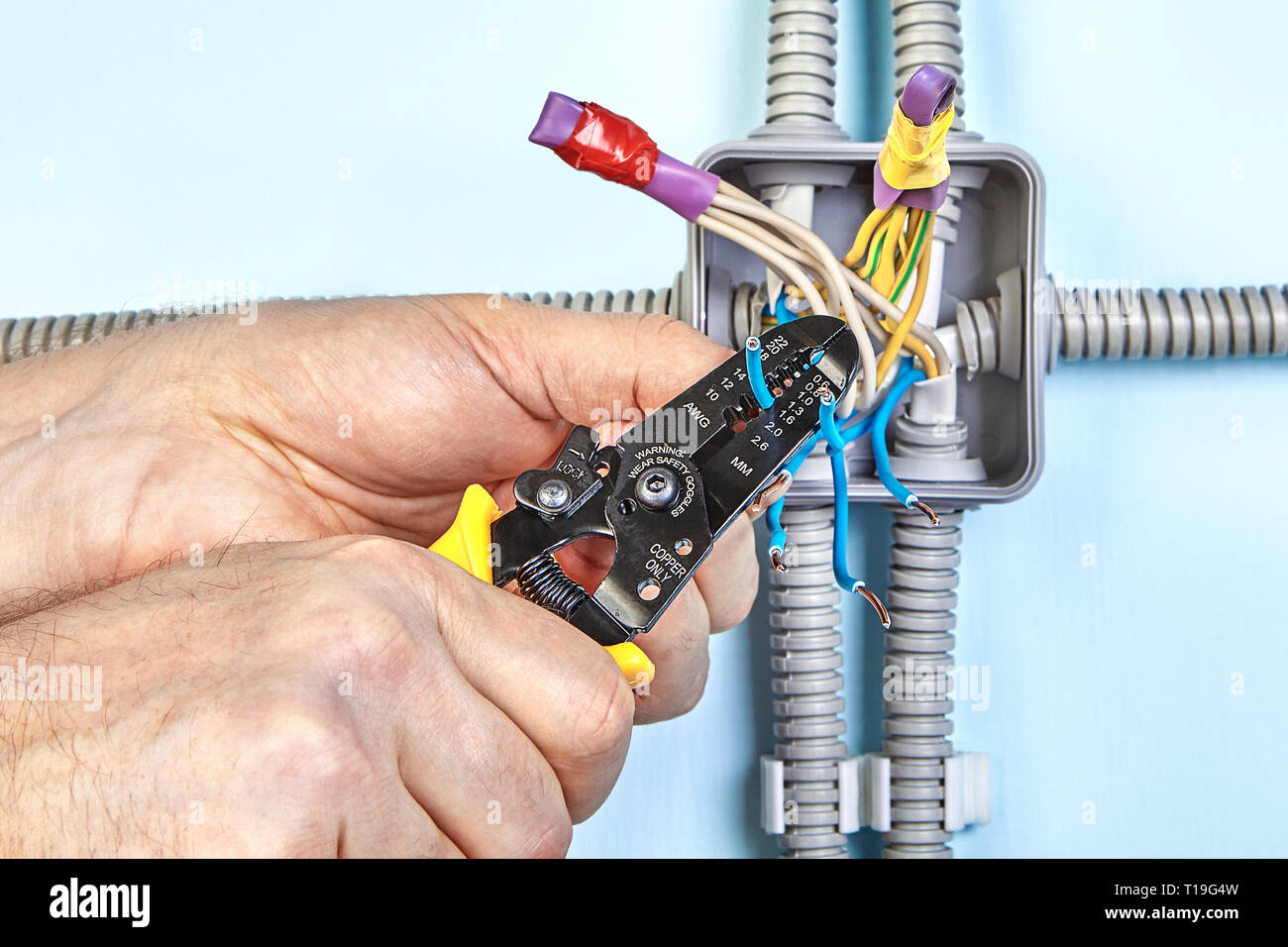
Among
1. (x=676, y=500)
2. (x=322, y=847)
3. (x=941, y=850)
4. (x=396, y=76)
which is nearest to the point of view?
(x=322, y=847)

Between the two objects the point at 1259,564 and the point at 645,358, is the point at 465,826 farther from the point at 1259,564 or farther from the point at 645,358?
the point at 1259,564

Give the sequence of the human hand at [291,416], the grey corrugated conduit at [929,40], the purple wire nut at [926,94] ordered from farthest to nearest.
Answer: the grey corrugated conduit at [929,40] < the human hand at [291,416] < the purple wire nut at [926,94]

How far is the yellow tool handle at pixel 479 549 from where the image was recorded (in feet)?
1.81

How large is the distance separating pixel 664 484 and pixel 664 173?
18 centimetres

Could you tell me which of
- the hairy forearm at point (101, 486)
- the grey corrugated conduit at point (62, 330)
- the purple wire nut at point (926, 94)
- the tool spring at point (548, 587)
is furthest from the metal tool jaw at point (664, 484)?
the grey corrugated conduit at point (62, 330)

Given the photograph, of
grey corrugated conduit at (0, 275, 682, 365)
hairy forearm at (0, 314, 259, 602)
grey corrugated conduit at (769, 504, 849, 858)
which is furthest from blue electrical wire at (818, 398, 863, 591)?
hairy forearm at (0, 314, 259, 602)

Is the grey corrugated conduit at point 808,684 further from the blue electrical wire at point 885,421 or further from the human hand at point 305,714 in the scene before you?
the human hand at point 305,714

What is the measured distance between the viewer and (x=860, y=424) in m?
0.69

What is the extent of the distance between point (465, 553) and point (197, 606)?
15 cm

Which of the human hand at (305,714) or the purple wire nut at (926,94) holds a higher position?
the purple wire nut at (926,94)

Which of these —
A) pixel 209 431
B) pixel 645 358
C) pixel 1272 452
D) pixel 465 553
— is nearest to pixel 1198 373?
pixel 1272 452

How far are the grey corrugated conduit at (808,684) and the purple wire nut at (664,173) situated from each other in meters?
0.24

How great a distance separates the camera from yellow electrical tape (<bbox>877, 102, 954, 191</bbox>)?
527 millimetres

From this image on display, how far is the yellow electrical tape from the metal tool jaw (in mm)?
87
